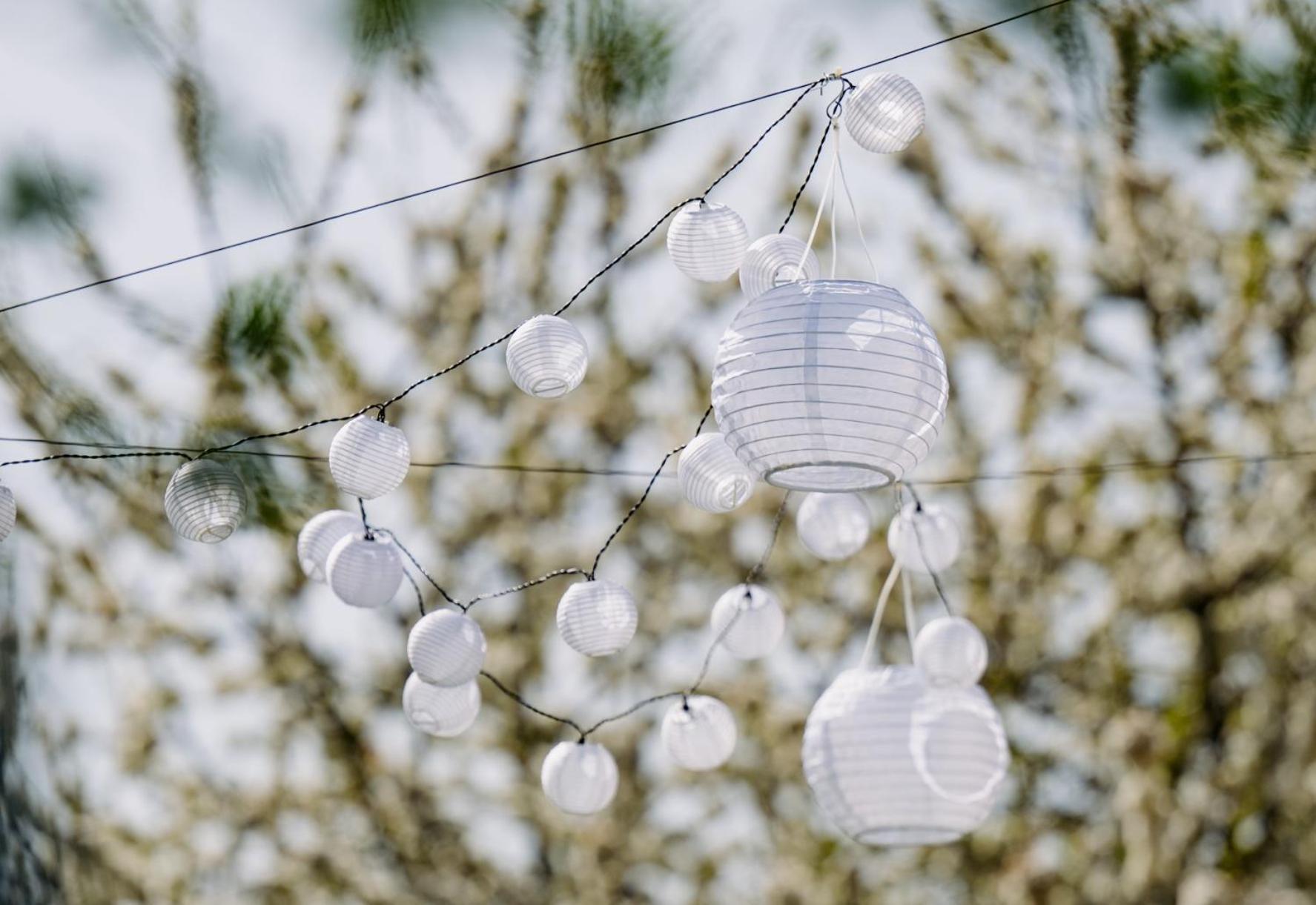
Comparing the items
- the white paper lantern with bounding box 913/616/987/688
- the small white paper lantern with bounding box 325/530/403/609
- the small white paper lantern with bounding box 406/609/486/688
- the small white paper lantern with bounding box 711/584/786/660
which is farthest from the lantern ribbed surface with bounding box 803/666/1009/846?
the small white paper lantern with bounding box 325/530/403/609

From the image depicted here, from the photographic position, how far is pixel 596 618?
187cm

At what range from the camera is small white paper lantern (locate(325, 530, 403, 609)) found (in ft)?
5.97

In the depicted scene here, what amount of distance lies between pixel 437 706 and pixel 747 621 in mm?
416

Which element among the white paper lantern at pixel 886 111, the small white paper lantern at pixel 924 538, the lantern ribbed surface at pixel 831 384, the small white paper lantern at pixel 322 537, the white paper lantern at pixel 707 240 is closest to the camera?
the lantern ribbed surface at pixel 831 384

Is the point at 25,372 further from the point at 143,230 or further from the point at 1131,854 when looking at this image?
the point at 1131,854

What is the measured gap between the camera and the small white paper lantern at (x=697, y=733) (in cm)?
208

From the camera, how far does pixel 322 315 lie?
3748 millimetres

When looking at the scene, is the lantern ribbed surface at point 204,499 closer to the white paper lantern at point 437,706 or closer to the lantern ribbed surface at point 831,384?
the white paper lantern at point 437,706

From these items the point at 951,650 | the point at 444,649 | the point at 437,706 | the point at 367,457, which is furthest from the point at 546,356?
the point at 951,650

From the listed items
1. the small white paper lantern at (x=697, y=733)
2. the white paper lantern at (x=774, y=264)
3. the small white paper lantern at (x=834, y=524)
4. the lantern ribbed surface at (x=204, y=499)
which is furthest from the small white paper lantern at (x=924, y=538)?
the lantern ribbed surface at (x=204, y=499)

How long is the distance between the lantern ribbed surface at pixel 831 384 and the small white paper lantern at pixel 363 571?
45 centimetres

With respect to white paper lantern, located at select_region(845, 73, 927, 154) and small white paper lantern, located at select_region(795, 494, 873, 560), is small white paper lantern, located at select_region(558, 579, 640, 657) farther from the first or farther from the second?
white paper lantern, located at select_region(845, 73, 927, 154)

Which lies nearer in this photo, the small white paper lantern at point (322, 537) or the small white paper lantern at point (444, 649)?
the small white paper lantern at point (444, 649)

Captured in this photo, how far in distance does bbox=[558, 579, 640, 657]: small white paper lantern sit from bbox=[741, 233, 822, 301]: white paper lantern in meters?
0.38
